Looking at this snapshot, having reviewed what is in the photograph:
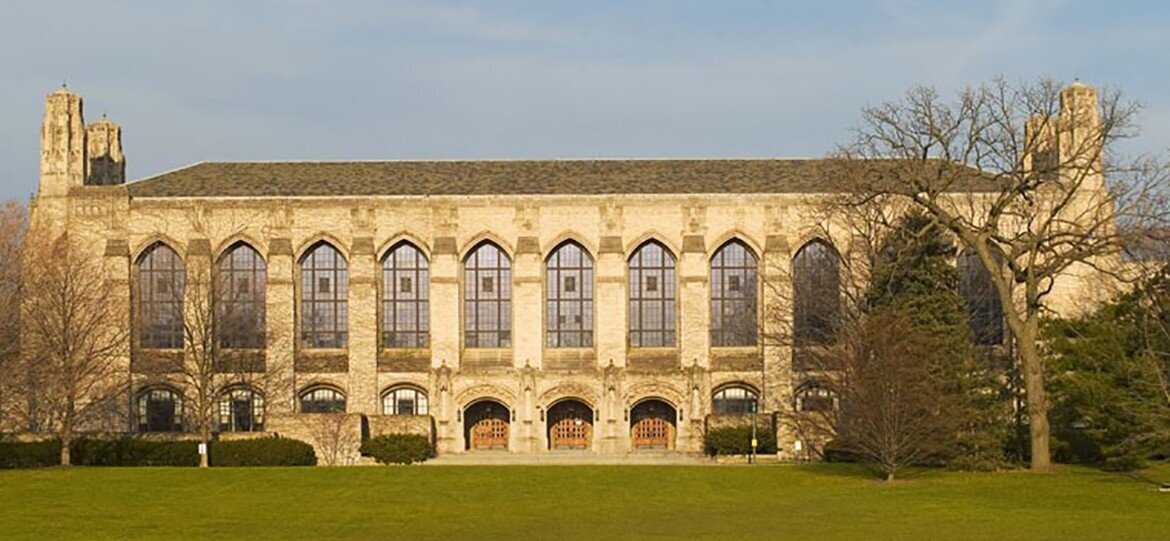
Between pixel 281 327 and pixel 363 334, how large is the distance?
3.36 metres

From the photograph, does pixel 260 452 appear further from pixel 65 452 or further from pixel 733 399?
pixel 733 399

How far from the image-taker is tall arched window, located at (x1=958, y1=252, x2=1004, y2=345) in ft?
249

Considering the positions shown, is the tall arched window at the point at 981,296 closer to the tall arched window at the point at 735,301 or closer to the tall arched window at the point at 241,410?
the tall arched window at the point at 735,301

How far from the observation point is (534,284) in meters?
78.3

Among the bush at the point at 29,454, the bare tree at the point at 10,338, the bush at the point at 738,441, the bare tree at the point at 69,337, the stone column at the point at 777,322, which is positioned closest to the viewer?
the bare tree at the point at 10,338

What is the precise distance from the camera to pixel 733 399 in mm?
78250

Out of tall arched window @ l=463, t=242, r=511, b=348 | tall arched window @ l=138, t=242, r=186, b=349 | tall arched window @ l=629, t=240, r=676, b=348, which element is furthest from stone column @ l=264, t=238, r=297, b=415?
tall arched window @ l=629, t=240, r=676, b=348

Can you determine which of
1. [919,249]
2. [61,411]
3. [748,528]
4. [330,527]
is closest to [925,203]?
[919,249]

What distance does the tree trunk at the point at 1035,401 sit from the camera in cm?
5550

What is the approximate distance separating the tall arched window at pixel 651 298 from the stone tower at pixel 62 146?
936 inches

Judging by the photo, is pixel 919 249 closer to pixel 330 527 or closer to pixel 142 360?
pixel 330 527

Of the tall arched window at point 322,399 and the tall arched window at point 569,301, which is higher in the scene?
the tall arched window at point 569,301

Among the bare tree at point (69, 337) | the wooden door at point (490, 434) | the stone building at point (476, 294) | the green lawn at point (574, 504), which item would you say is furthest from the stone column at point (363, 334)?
the green lawn at point (574, 504)

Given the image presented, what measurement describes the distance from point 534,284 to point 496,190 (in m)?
4.41
